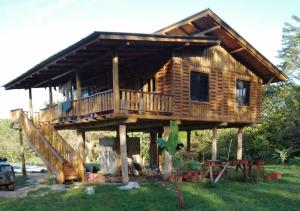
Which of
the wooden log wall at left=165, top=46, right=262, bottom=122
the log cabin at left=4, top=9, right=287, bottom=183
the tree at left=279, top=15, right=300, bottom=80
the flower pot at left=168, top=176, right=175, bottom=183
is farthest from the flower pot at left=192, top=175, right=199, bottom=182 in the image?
the tree at left=279, top=15, right=300, bottom=80

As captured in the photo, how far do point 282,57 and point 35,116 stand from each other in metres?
35.2

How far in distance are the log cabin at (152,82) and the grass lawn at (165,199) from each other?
2.60 metres

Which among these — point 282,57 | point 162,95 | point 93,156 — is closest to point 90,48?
point 162,95

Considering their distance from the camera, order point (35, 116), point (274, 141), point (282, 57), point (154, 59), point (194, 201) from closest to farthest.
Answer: point (194, 201), point (154, 59), point (35, 116), point (274, 141), point (282, 57)

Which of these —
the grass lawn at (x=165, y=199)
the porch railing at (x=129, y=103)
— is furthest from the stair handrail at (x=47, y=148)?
the porch railing at (x=129, y=103)

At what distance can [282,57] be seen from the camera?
48781mm

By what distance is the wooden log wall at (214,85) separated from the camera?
1730 cm

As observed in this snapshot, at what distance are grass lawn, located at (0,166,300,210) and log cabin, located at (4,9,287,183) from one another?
2.60 m

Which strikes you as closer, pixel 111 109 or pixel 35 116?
pixel 111 109

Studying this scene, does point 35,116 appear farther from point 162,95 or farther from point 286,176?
point 286,176

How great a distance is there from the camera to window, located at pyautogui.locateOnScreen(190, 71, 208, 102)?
1803 centimetres

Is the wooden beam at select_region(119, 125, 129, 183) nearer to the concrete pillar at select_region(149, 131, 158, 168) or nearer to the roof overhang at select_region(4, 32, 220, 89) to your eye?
the roof overhang at select_region(4, 32, 220, 89)

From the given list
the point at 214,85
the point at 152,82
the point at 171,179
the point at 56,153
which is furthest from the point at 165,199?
the point at 214,85

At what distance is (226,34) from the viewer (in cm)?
1908
